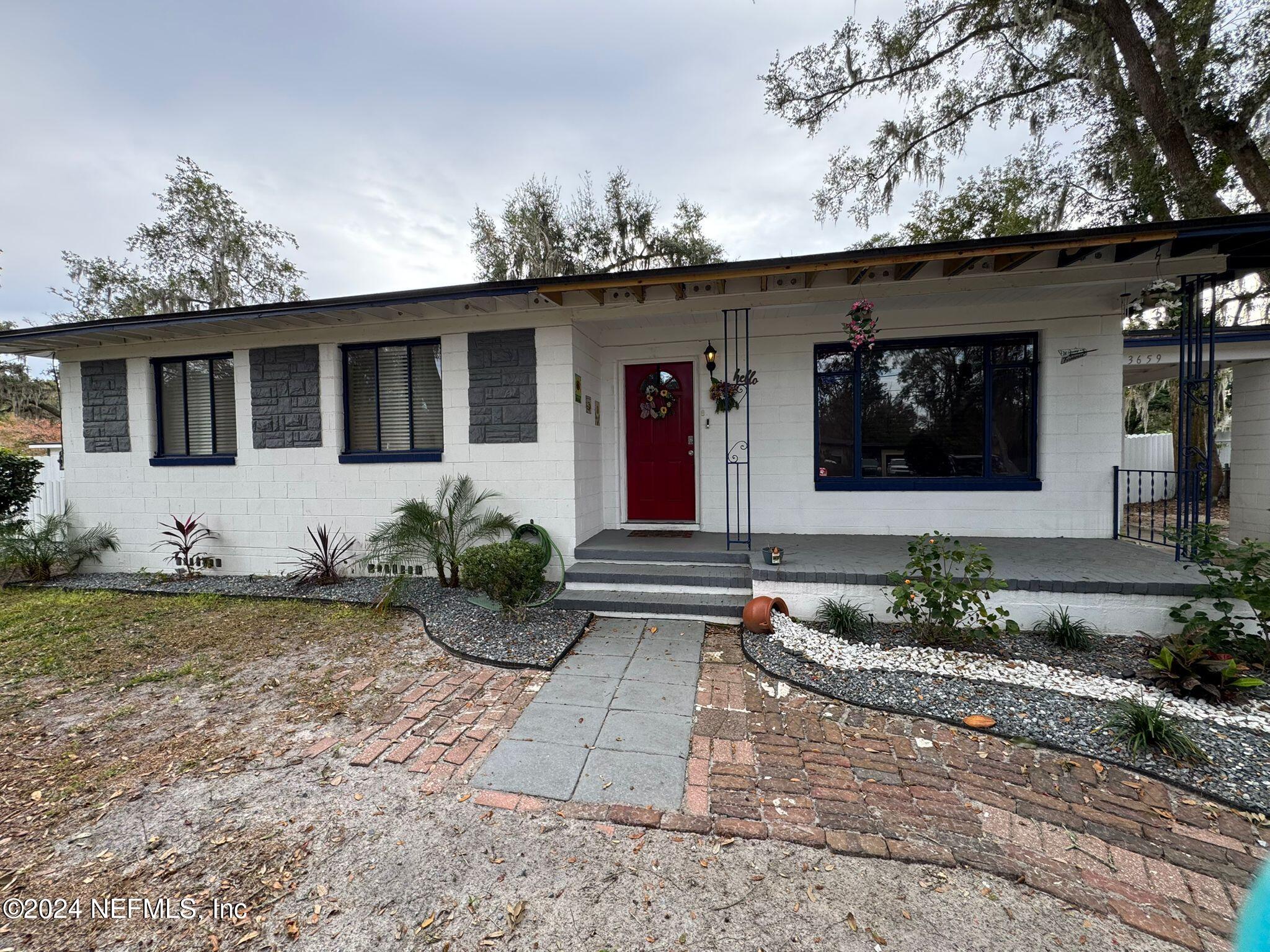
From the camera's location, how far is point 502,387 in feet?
16.9

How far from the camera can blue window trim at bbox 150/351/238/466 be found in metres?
5.93

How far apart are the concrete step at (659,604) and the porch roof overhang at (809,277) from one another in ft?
8.91

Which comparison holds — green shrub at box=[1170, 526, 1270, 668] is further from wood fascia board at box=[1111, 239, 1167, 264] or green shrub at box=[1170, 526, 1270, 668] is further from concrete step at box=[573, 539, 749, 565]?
concrete step at box=[573, 539, 749, 565]

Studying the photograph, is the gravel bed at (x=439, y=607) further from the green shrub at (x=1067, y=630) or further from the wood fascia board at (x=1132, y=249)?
the wood fascia board at (x=1132, y=249)

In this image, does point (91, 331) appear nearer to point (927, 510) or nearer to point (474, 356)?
point (474, 356)

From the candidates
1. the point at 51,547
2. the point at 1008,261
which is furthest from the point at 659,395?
the point at 51,547

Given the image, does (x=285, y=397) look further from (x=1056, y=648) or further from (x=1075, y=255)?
(x=1075, y=255)

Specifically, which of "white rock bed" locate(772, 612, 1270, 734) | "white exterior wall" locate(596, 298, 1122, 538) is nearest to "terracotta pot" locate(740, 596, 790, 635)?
"white rock bed" locate(772, 612, 1270, 734)

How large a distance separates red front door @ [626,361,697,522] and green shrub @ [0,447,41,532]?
8048 mm

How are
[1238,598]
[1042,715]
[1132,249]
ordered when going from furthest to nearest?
1. [1132,249]
2. [1238,598]
3. [1042,715]

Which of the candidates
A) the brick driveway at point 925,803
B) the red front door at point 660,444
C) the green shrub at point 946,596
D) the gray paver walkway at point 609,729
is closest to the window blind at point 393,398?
the red front door at point 660,444

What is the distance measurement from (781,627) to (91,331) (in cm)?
775

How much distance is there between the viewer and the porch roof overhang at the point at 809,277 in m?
3.67

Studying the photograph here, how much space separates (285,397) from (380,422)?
1.14 metres
